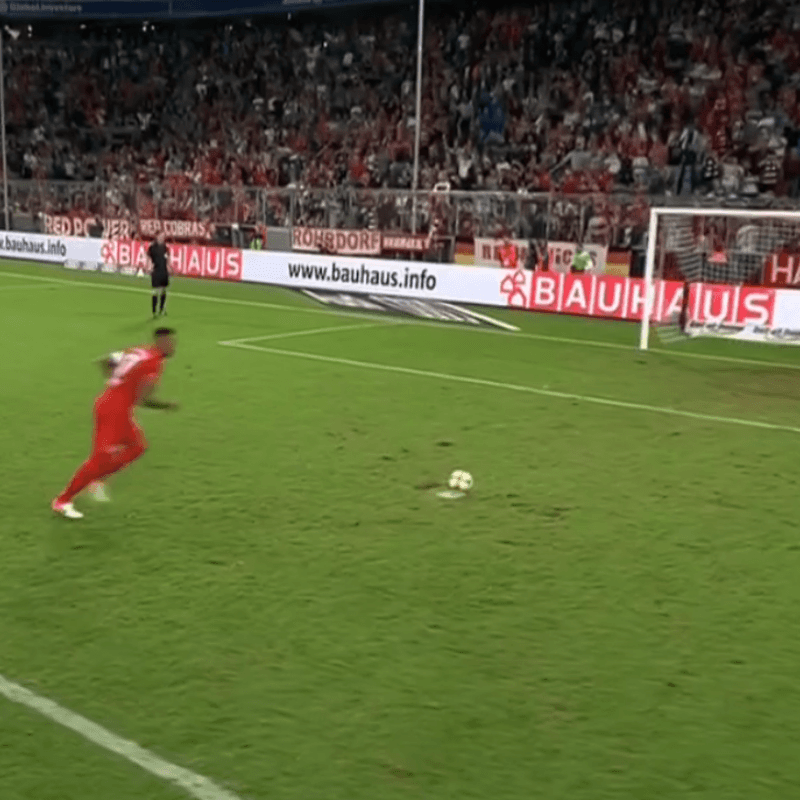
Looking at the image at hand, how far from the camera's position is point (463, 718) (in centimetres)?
507

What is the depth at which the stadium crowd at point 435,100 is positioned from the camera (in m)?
27.9

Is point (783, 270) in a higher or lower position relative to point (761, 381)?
higher

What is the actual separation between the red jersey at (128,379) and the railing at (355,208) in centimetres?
1777

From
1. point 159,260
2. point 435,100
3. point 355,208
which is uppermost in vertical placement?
point 435,100

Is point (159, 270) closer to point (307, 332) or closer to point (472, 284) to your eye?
point (307, 332)

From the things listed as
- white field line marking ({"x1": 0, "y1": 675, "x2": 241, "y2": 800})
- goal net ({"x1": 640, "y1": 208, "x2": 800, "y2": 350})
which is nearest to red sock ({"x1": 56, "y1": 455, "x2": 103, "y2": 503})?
white field line marking ({"x1": 0, "y1": 675, "x2": 241, "y2": 800})

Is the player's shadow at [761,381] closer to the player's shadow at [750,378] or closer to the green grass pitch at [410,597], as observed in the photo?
the player's shadow at [750,378]

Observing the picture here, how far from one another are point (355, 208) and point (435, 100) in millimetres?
7880

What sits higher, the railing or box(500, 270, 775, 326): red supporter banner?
the railing

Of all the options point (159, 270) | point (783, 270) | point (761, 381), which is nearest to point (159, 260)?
point (159, 270)

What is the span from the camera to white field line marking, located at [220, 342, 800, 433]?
39.0 ft

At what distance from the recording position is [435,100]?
34125 millimetres

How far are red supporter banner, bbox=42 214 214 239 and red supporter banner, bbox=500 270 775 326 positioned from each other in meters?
12.6

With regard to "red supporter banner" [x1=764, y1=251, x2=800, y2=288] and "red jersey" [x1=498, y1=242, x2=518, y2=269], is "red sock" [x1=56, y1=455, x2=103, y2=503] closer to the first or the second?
"red supporter banner" [x1=764, y1=251, x2=800, y2=288]
